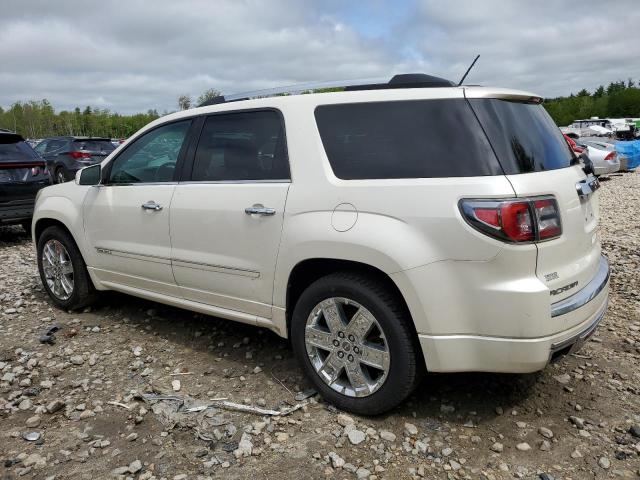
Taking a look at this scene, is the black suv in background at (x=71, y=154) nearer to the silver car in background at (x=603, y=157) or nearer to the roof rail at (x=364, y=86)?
the roof rail at (x=364, y=86)

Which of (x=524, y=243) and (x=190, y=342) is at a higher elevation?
(x=524, y=243)

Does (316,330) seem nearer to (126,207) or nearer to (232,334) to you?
(232,334)

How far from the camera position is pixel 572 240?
2752 mm

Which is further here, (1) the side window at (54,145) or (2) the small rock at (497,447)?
(1) the side window at (54,145)

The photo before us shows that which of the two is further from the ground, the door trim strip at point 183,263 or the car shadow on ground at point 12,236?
the door trim strip at point 183,263

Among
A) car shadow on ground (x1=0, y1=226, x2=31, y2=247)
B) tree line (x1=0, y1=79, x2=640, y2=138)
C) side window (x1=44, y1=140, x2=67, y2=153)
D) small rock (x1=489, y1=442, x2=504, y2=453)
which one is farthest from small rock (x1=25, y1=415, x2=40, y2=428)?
tree line (x1=0, y1=79, x2=640, y2=138)

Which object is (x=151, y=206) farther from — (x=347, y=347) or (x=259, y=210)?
(x=347, y=347)

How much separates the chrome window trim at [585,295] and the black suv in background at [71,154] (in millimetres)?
14136

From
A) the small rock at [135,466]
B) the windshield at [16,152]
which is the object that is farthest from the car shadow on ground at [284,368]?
the windshield at [16,152]

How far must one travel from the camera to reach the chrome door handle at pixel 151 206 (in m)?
3.87

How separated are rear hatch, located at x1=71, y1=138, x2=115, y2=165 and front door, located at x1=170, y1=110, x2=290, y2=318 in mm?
12322

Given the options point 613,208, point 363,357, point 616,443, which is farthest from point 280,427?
point 613,208

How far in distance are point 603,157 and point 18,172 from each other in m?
15.0

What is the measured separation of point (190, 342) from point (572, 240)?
9.39ft
